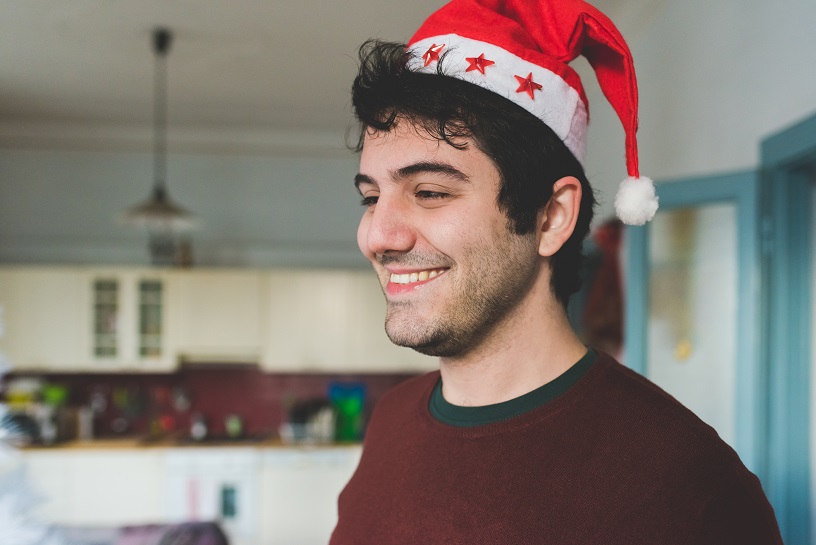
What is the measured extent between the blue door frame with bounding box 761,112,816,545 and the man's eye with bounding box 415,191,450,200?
1.32 m

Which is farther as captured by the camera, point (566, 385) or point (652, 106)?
point (652, 106)

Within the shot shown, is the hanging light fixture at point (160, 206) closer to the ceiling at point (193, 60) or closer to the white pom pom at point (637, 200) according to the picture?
the ceiling at point (193, 60)

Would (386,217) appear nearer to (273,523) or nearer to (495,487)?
(495,487)

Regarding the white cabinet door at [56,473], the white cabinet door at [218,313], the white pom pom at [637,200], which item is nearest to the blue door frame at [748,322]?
the white pom pom at [637,200]

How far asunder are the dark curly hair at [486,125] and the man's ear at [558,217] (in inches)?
0.7

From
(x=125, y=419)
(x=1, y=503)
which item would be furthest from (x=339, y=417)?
(x=1, y=503)

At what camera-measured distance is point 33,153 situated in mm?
4949

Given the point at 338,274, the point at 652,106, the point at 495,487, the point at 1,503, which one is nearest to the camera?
the point at 1,503

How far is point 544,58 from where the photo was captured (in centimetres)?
96

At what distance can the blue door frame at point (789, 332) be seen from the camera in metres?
1.81

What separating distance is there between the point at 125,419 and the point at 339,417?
168 cm

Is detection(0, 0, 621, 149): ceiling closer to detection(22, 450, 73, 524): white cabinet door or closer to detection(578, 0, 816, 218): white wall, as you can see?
detection(578, 0, 816, 218): white wall

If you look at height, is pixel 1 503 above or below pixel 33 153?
below

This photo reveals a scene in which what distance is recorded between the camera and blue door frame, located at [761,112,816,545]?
1.81 m
